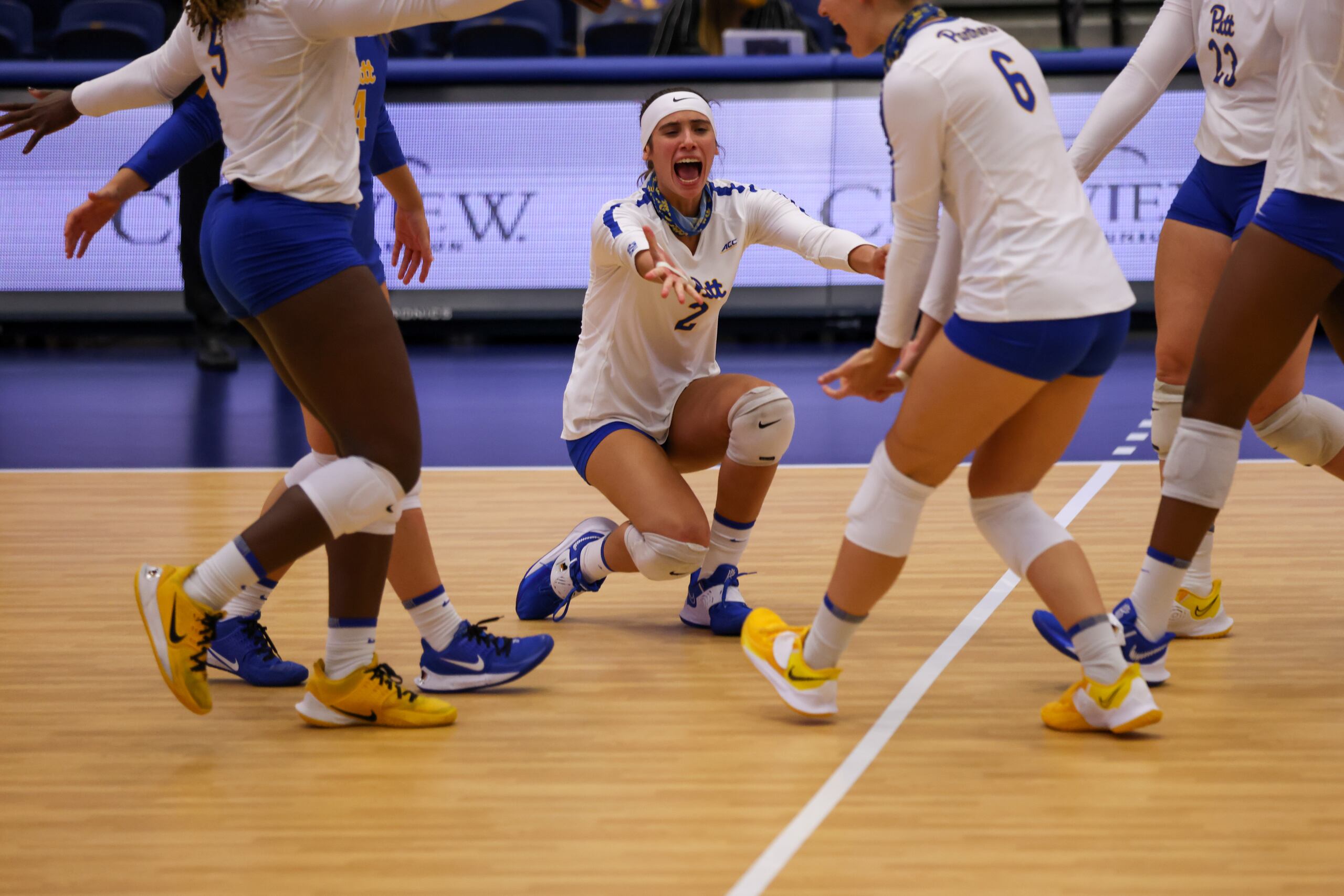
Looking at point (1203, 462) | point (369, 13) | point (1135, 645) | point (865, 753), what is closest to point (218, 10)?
point (369, 13)

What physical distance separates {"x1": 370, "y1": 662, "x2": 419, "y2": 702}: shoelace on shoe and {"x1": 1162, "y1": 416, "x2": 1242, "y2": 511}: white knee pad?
162 cm

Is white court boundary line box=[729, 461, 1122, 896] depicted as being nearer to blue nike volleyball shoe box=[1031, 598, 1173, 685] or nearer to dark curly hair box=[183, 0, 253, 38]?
blue nike volleyball shoe box=[1031, 598, 1173, 685]

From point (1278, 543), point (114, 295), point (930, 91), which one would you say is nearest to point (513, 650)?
point (930, 91)

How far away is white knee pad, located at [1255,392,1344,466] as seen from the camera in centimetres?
331

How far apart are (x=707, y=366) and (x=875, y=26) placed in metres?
1.36

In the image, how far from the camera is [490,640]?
3.14m

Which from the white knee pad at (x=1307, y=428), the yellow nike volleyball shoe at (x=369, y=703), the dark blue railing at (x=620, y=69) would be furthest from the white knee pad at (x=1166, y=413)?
the dark blue railing at (x=620, y=69)

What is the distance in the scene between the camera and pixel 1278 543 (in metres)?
4.30

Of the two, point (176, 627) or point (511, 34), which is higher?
point (511, 34)

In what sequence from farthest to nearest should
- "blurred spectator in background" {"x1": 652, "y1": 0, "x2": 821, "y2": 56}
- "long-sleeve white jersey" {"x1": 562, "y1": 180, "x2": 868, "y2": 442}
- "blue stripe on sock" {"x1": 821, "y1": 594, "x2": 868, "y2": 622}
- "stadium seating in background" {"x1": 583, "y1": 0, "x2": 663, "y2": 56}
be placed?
1. "stadium seating in background" {"x1": 583, "y1": 0, "x2": 663, "y2": 56}
2. "blurred spectator in background" {"x1": 652, "y1": 0, "x2": 821, "y2": 56}
3. "long-sleeve white jersey" {"x1": 562, "y1": 180, "x2": 868, "y2": 442}
4. "blue stripe on sock" {"x1": 821, "y1": 594, "x2": 868, "y2": 622}

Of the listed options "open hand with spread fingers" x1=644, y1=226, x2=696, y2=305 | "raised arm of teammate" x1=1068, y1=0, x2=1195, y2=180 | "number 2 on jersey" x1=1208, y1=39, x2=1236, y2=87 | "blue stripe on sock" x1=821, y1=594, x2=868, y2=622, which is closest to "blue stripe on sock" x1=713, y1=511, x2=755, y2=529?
"open hand with spread fingers" x1=644, y1=226, x2=696, y2=305

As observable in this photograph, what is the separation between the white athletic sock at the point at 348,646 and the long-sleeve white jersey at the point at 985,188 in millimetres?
1201

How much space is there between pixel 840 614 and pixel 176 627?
4.15 ft

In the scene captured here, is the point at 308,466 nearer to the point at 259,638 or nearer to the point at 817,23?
the point at 259,638
